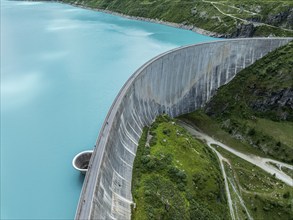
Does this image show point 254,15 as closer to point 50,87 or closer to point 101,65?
point 101,65

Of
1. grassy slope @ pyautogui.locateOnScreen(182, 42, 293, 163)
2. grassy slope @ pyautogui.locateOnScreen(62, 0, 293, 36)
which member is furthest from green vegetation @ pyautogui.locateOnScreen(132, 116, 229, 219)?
grassy slope @ pyautogui.locateOnScreen(62, 0, 293, 36)

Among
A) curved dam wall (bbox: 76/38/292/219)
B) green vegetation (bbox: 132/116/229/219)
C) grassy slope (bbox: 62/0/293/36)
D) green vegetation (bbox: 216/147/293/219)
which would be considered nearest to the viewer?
curved dam wall (bbox: 76/38/292/219)

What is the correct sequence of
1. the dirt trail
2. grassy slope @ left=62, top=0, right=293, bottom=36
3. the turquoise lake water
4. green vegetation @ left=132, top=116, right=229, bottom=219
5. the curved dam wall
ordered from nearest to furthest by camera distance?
the curved dam wall, green vegetation @ left=132, top=116, right=229, bottom=219, the turquoise lake water, the dirt trail, grassy slope @ left=62, top=0, right=293, bottom=36

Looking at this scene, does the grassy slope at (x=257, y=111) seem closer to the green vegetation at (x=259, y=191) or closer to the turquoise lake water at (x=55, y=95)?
the green vegetation at (x=259, y=191)

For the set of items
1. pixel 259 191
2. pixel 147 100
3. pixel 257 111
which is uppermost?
pixel 147 100

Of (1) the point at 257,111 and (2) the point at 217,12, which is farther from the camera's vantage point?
(2) the point at 217,12

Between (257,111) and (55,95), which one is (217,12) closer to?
(257,111)

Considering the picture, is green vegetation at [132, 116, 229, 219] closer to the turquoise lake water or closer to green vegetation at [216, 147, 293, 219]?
green vegetation at [216, 147, 293, 219]

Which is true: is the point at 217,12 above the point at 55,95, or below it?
above

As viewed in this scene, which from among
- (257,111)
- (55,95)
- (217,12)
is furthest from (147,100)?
(217,12)
